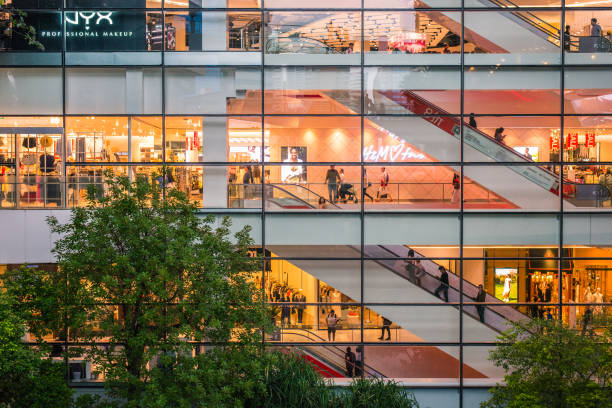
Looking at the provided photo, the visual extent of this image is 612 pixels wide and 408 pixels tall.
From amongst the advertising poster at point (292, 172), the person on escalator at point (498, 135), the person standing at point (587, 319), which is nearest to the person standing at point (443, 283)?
the person standing at point (587, 319)

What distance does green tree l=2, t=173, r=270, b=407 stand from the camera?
525 inches

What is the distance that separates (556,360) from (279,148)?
1078cm

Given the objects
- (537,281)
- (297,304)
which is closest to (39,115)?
Result: (297,304)

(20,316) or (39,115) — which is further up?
(39,115)

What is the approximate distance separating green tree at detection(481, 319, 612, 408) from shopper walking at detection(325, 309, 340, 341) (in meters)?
5.73

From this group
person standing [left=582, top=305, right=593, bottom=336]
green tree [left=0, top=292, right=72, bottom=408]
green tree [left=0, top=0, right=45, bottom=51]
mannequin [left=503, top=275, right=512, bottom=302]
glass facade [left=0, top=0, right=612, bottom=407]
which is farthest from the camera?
mannequin [left=503, top=275, right=512, bottom=302]

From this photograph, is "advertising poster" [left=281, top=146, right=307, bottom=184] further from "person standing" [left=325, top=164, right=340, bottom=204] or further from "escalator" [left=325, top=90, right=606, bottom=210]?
"escalator" [left=325, top=90, right=606, bottom=210]

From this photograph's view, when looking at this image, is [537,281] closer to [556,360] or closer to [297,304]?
[556,360]

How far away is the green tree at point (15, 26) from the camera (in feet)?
59.0

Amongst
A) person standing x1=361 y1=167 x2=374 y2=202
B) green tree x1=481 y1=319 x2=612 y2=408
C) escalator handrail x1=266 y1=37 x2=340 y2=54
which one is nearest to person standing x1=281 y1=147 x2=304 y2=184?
person standing x1=361 y1=167 x2=374 y2=202

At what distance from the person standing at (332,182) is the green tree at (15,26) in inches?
395

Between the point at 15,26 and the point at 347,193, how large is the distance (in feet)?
38.8

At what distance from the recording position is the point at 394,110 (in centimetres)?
1848

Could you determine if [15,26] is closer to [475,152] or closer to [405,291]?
[405,291]
